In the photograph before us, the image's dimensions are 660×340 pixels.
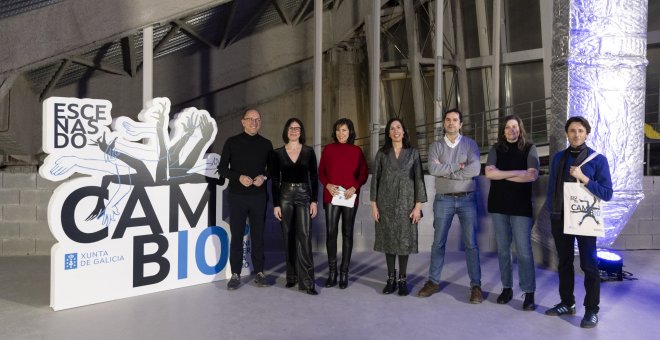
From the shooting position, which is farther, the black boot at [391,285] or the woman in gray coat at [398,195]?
the black boot at [391,285]

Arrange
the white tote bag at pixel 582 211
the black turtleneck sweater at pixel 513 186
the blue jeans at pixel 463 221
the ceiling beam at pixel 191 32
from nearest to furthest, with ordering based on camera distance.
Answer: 1. the white tote bag at pixel 582 211
2. the black turtleneck sweater at pixel 513 186
3. the blue jeans at pixel 463 221
4. the ceiling beam at pixel 191 32

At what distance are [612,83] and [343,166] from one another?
8.87 feet

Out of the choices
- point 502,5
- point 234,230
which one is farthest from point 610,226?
point 502,5

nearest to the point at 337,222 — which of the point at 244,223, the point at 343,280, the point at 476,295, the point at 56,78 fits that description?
the point at 343,280

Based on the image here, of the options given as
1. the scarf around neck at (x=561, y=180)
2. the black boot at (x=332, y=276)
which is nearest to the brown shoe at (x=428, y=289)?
the black boot at (x=332, y=276)

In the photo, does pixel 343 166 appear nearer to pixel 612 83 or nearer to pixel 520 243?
pixel 520 243

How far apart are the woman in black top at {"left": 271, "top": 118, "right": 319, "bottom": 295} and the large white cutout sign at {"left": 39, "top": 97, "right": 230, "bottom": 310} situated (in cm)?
82

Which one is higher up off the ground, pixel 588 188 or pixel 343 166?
pixel 343 166

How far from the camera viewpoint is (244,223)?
16.0ft

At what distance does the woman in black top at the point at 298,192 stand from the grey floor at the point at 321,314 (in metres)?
0.29

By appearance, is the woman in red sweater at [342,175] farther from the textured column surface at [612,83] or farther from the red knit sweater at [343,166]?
the textured column surface at [612,83]

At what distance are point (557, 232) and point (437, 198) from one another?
38.7 inches

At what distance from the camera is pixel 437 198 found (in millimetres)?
4488

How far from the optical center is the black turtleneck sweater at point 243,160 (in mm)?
4754
